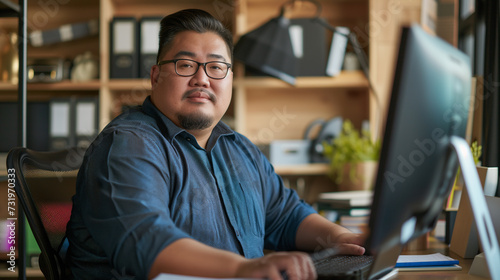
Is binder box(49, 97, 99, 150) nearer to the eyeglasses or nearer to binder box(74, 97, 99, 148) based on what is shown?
binder box(74, 97, 99, 148)

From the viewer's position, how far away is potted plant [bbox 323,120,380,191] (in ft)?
7.34

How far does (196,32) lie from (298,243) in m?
0.61

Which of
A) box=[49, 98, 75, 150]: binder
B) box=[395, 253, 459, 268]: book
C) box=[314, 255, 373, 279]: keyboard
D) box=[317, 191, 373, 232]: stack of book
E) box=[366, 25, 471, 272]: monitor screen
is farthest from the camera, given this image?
box=[49, 98, 75, 150]: binder

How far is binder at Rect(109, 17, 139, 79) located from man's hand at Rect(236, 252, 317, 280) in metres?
1.95

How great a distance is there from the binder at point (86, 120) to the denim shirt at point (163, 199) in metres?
1.27

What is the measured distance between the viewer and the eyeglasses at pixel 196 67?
1164mm

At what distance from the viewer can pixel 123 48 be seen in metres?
2.43

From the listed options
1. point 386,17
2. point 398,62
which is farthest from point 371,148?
point 398,62

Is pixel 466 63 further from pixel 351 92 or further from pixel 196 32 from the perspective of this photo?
pixel 351 92

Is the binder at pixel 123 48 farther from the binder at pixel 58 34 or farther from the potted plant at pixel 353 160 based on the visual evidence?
the potted plant at pixel 353 160

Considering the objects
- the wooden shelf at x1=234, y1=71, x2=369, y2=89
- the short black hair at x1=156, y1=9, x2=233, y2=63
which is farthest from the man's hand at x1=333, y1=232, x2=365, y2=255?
the wooden shelf at x1=234, y1=71, x2=369, y2=89

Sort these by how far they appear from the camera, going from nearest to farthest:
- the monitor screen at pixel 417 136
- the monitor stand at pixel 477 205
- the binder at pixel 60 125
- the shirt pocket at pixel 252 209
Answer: the monitor screen at pixel 417 136, the monitor stand at pixel 477 205, the shirt pocket at pixel 252 209, the binder at pixel 60 125

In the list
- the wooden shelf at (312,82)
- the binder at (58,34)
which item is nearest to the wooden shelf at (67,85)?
the binder at (58,34)

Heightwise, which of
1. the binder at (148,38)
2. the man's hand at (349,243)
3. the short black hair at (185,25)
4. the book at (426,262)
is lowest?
the book at (426,262)
